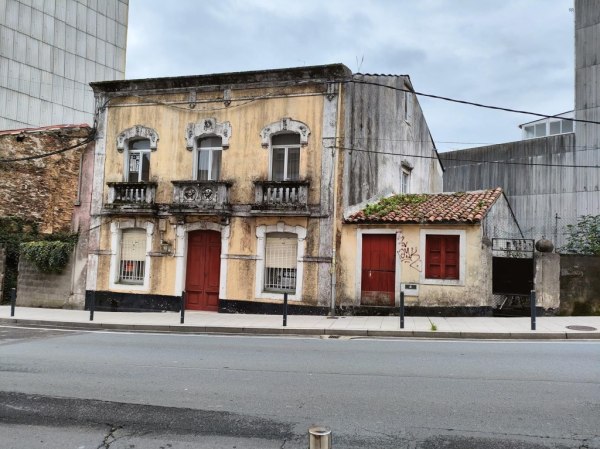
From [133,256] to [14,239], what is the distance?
5.16m

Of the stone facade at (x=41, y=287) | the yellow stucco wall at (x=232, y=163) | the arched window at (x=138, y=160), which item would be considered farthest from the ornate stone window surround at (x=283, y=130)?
the stone facade at (x=41, y=287)

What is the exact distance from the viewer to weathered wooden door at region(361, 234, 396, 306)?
1573cm

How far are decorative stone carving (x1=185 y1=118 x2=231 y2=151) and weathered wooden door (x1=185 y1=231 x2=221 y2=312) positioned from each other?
3.08 m

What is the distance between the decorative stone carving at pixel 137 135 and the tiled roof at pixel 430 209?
742cm

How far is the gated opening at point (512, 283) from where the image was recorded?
50.0 feet

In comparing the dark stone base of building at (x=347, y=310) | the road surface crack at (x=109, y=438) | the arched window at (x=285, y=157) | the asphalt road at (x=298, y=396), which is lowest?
the road surface crack at (x=109, y=438)

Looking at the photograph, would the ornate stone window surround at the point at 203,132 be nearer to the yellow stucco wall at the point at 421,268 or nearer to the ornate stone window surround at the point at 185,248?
the ornate stone window surround at the point at 185,248

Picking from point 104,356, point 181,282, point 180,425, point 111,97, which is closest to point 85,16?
point 111,97

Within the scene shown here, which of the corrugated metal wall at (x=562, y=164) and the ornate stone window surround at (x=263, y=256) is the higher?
the corrugated metal wall at (x=562, y=164)

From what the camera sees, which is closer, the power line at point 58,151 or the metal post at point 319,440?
the metal post at point 319,440

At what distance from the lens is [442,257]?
50.0 feet

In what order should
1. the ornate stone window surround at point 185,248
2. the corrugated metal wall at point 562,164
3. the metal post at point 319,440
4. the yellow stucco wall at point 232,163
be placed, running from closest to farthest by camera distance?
the metal post at point 319,440 → the yellow stucco wall at point 232,163 → the ornate stone window surround at point 185,248 → the corrugated metal wall at point 562,164

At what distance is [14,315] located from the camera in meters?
15.5

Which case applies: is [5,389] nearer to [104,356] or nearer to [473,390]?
[104,356]
